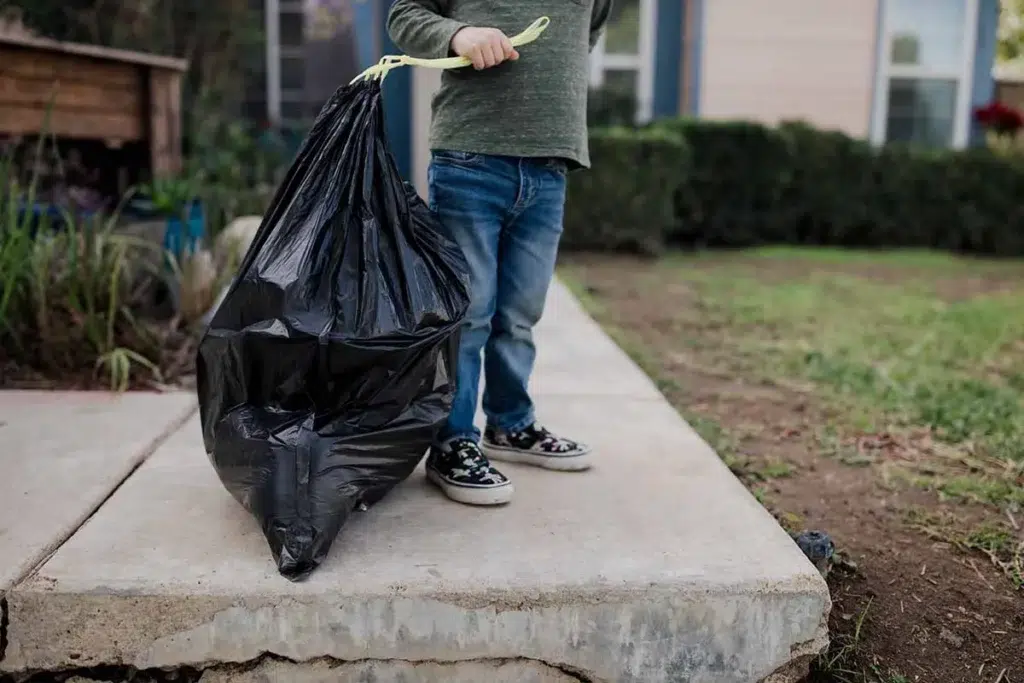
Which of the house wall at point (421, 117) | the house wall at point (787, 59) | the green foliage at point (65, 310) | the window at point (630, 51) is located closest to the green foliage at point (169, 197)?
the green foliage at point (65, 310)

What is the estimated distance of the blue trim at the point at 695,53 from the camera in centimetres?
932

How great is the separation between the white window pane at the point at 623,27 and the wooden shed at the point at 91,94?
519 cm

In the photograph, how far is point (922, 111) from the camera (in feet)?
32.9

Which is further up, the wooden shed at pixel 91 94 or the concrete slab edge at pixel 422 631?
the wooden shed at pixel 91 94

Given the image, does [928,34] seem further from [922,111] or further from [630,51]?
[630,51]

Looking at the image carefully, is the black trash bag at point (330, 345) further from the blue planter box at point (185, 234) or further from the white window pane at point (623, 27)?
the white window pane at point (623, 27)

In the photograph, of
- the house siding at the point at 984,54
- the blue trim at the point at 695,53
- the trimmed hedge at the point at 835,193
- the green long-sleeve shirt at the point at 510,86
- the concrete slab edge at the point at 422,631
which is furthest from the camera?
the house siding at the point at 984,54

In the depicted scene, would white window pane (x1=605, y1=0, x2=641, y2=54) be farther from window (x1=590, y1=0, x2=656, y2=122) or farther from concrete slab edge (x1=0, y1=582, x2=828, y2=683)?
concrete slab edge (x1=0, y1=582, x2=828, y2=683)

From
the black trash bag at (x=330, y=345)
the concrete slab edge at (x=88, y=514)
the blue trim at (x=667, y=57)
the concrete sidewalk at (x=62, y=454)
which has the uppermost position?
the blue trim at (x=667, y=57)

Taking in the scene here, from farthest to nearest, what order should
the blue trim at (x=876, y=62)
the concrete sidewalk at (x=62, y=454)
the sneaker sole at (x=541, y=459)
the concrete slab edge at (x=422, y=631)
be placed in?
the blue trim at (x=876, y=62) < the sneaker sole at (x=541, y=459) < the concrete sidewalk at (x=62, y=454) < the concrete slab edge at (x=422, y=631)

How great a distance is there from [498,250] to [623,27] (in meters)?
7.77

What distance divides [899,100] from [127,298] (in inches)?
337

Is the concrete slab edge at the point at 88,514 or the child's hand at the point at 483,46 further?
the child's hand at the point at 483,46

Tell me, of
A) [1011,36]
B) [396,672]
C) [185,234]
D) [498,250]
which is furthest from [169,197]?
[1011,36]
